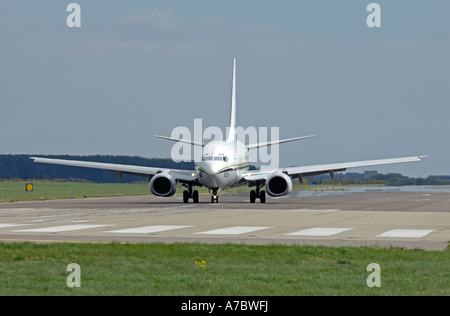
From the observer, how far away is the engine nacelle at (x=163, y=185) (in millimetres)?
49250

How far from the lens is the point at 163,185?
163 feet

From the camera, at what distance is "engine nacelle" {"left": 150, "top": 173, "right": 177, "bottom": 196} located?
49250 mm

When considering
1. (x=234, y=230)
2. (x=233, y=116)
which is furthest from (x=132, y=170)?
(x=234, y=230)

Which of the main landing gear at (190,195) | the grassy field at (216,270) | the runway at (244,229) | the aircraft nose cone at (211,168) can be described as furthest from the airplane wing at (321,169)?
the grassy field at (216,270)

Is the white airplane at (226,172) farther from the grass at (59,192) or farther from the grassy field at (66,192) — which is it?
the grass at (59,192)

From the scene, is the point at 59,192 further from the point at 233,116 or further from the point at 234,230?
the point at 234,230

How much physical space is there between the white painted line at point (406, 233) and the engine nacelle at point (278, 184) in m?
23.4

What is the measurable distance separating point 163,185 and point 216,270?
36.0 metres

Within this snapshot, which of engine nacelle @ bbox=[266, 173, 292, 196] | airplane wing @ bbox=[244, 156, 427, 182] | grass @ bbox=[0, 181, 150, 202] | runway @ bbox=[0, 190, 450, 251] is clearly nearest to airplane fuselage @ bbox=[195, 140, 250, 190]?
airplane wing @ bbox=[244, 156, 427, 182]
